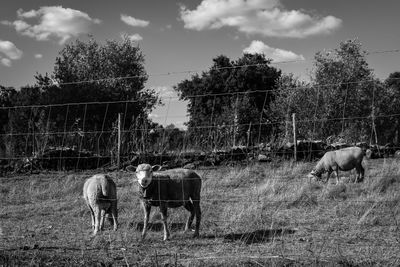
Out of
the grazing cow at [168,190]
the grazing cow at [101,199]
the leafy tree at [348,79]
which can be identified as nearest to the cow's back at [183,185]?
the grazing cow at [168,190]

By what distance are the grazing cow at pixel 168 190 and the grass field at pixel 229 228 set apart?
1.67 ft

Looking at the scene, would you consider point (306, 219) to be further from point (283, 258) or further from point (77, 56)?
point (77, 56)

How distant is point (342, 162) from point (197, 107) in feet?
41.9

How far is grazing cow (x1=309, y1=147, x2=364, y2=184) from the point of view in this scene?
17.0 meters

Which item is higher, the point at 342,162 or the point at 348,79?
the point at 348,79

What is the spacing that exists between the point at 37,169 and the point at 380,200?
12.9m

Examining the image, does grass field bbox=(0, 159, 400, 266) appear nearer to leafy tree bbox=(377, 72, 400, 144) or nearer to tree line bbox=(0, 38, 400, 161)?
tree line bbox=(0, 38, 400, 161)

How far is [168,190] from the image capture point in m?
9.30

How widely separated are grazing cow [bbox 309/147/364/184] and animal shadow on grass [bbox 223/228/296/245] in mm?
8255

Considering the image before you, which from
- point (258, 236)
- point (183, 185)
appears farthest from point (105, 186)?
point (258, 236)

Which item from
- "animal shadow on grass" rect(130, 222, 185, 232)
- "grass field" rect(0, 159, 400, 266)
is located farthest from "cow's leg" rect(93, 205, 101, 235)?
"animal shadow on grass" rect(130, 222, 185, 232)

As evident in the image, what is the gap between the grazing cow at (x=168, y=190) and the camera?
9008mm

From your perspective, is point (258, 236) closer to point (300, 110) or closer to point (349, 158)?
point (349, 158)

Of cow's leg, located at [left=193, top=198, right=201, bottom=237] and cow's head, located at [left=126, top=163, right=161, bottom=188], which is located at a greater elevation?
cow's head, located at [left=126, top=163, right=161, bottom=188]
